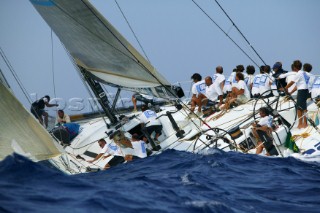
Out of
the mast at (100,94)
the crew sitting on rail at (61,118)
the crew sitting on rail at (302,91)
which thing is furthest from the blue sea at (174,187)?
the crew sitting on rail at (61,118)

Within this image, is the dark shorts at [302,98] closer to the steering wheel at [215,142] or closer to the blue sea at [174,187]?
the steering wheel at [215,142]

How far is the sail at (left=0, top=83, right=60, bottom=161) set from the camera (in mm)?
7707

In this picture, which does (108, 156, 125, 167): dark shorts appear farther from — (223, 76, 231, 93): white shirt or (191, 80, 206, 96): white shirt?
(223, 76, 231, 93): white shirt

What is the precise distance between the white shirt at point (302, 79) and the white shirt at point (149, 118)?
3.24 meters

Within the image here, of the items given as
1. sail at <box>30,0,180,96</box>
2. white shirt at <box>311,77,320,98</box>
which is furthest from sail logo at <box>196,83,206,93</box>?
white shirt at <box>311,77,320,98</box>

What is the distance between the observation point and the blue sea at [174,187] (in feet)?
23.9

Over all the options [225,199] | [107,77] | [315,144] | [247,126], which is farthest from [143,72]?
[225,199]

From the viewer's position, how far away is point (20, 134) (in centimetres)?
780

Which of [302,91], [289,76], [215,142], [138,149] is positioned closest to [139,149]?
[138,149]

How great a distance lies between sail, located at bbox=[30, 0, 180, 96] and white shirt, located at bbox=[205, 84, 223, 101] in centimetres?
297

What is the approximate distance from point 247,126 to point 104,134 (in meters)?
3.79

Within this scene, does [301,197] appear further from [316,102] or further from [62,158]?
[316,102]

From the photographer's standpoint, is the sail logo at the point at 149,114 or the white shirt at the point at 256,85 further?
the white shirt at the point at 256,85

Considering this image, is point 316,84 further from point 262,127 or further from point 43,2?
point 43,2
